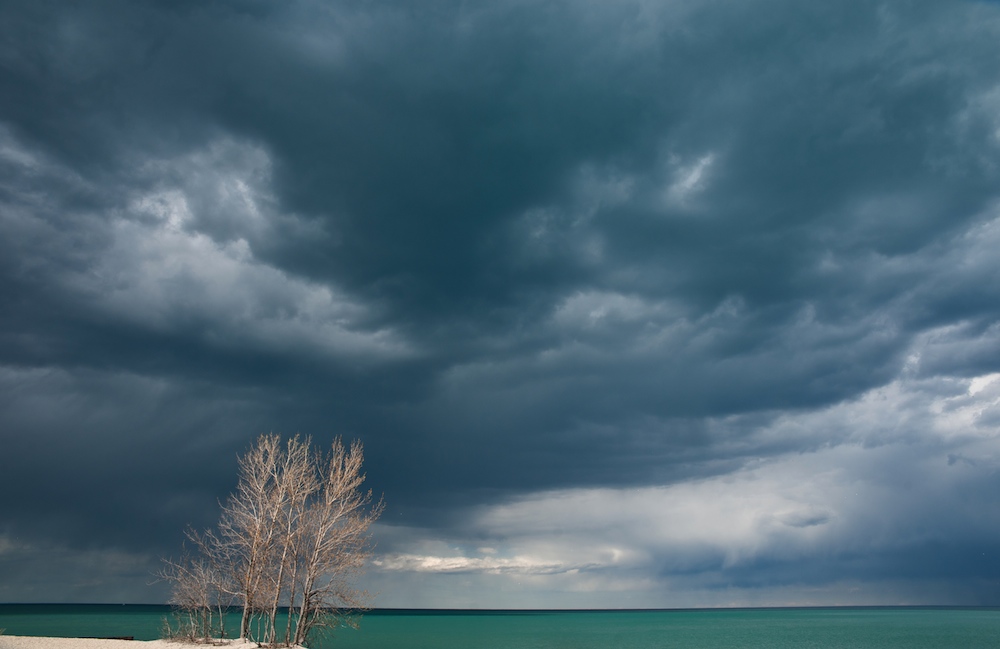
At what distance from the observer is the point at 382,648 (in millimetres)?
70750

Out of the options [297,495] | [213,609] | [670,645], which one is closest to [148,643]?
[213,609]

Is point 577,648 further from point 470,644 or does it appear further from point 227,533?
point 227,533

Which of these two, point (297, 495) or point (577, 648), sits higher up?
point (297, 495)

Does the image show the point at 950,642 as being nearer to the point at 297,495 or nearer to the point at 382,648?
the point at 382,648

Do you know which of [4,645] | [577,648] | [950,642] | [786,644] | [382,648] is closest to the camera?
[4,645]

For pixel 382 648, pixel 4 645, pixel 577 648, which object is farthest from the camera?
pixel 577 648

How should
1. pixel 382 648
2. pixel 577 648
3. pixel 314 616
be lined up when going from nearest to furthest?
pixel 314 616, pixel 382 648, pixel 577 648

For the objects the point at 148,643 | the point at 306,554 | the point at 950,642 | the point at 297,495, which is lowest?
the point at 950,642

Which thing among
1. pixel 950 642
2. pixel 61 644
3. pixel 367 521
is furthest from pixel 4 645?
pixel 950 642

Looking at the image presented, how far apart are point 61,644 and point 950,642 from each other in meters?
108

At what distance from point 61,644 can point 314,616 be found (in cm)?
1657

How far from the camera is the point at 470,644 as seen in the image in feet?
270

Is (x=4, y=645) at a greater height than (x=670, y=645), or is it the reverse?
→ (x=4, y=645)

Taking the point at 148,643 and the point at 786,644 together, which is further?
the point at 786,644
